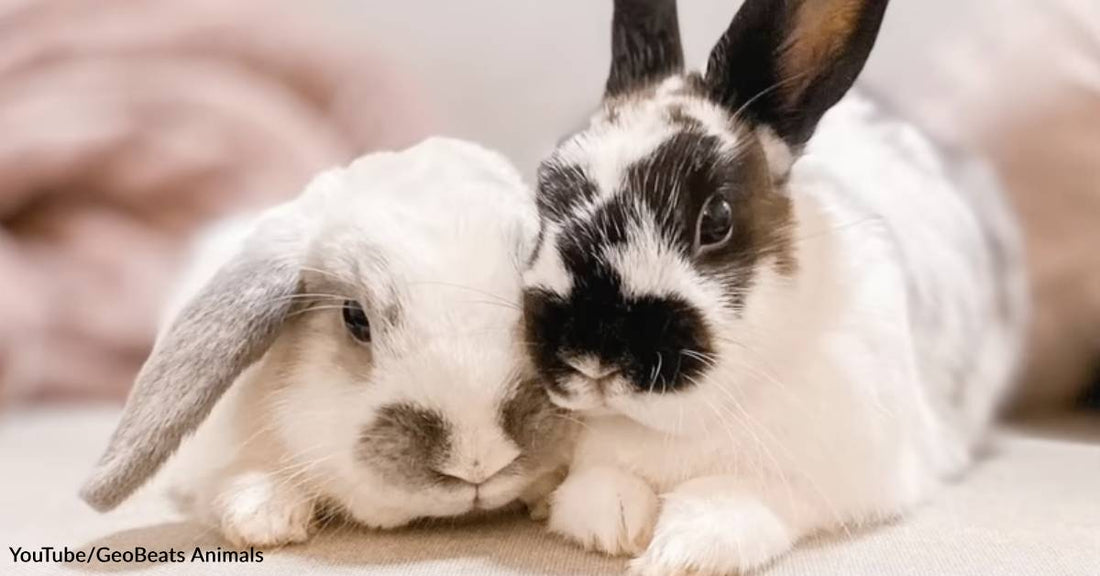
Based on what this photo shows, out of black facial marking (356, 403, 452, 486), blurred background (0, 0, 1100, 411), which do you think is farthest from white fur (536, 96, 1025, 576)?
blurred background (0, 0, 1100, 411)

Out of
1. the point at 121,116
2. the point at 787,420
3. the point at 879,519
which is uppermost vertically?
the point at 121,116

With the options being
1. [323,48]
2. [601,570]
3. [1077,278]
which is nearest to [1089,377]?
[1077,278]

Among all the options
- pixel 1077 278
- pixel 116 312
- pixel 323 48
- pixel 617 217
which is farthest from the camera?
pixel 323 48

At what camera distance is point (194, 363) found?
0.96 m

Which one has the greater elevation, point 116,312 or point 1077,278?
point 116,312

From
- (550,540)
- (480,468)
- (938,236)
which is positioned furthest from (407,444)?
(938,236)

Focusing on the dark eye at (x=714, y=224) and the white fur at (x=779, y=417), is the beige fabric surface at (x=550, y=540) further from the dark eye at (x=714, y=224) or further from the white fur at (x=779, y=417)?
the dark eye at (x=714, y=224)

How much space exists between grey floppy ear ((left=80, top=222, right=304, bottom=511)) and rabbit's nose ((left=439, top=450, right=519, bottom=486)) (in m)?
0.22

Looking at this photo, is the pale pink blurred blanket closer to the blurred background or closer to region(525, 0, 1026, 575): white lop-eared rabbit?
the blurred background

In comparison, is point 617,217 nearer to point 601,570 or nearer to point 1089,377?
point 601,570

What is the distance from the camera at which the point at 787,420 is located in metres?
0.95

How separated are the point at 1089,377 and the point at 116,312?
147 centimetres

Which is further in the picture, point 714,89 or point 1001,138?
point 1001,138

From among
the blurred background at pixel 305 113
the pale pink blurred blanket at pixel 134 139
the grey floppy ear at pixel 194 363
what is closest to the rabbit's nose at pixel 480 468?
the grey floppy ear at pixel 194 363
